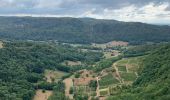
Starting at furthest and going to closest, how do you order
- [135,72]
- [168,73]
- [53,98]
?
[135,72] → [53,98] → [168,73]

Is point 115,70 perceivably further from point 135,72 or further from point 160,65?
point 160,65

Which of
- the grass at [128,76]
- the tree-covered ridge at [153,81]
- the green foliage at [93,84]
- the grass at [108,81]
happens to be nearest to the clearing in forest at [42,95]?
the green foliage at [93,84]

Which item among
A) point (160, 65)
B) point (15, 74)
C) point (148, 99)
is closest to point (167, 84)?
point (148, 99)

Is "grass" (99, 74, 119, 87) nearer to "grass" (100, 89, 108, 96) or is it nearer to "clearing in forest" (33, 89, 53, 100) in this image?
"grass" (100, 89, 108, 96)

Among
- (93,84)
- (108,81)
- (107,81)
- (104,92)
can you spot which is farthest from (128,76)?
(104,92)

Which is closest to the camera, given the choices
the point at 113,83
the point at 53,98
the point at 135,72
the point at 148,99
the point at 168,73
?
the point at 148,99

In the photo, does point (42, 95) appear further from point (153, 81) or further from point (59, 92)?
point (153, 81)

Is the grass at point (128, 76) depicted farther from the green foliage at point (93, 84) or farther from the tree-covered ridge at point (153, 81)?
the green foliage at point (93, 84)

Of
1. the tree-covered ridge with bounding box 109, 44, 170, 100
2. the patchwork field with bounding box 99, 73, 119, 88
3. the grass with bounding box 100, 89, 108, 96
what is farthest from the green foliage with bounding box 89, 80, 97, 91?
the tree-covered ridge with bounding box 109, 44, 170, 100
